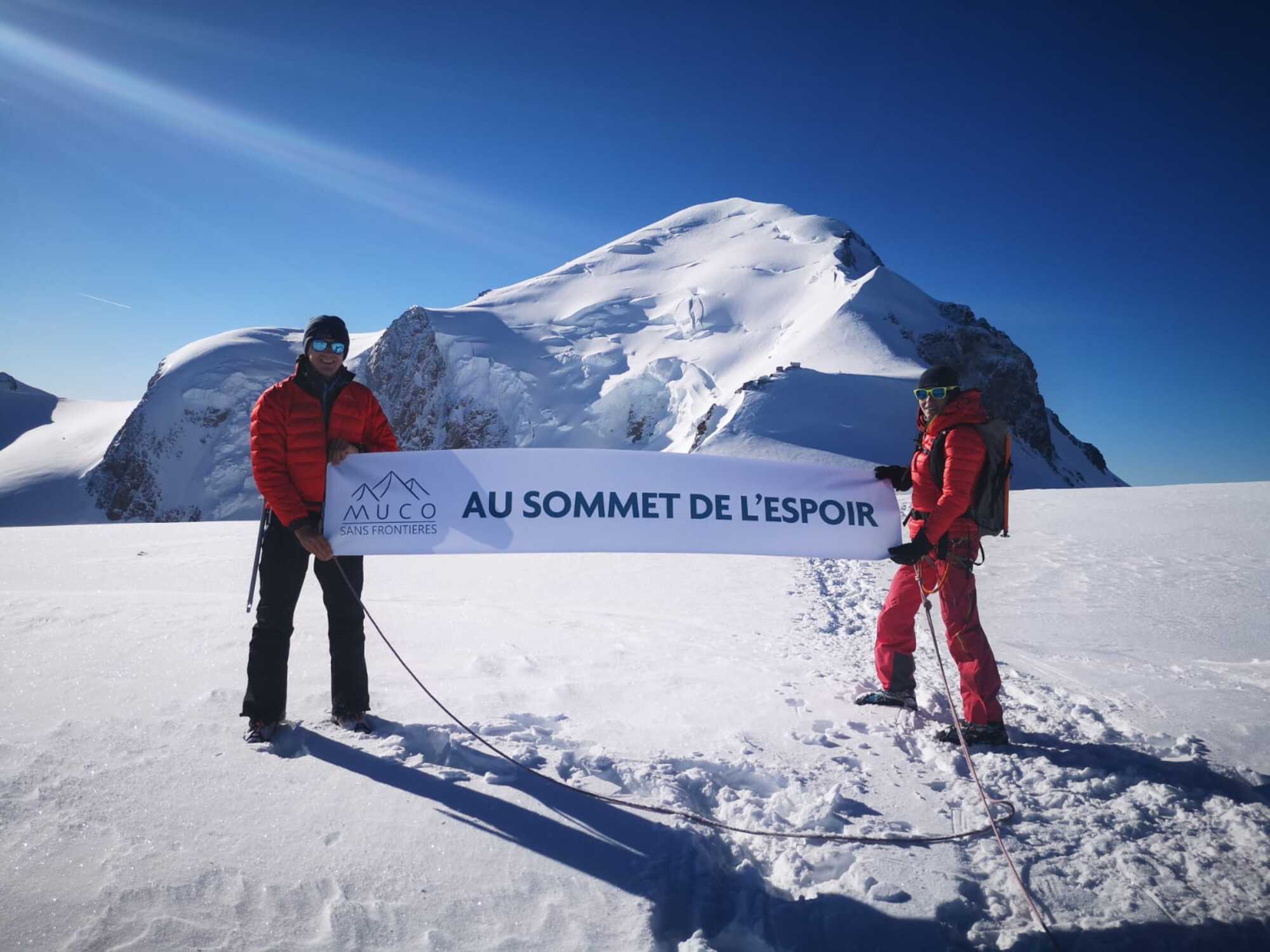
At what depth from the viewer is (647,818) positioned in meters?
2.46

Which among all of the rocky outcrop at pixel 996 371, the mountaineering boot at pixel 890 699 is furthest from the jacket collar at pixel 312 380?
the rocky outcrop at pixel 996 371

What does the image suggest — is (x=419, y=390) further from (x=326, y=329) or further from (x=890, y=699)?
(x=890, y=699)

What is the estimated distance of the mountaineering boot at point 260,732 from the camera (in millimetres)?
2875

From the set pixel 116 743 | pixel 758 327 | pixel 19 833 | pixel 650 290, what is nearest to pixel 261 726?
pixel 116 743

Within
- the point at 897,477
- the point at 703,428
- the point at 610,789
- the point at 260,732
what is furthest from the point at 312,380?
the point at 703,428

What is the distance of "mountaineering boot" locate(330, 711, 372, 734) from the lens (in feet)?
10.0

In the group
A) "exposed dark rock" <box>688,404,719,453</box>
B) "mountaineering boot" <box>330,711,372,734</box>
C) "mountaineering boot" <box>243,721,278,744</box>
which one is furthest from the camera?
"exposed dark rock" <box>688,404,719,453</box>

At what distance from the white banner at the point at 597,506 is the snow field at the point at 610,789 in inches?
37.2

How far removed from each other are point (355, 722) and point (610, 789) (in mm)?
1383

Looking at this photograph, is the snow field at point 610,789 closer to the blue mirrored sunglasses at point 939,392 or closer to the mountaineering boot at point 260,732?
the mountaineering boot at point 260,732

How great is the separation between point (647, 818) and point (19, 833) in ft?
7.34

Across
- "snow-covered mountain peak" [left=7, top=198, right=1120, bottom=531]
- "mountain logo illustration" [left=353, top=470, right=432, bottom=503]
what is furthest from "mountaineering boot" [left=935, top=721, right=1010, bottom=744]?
"snow-covered mountain peak" [left=7, top=198, right=1120, bottom=531]

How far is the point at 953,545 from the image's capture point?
127 inches

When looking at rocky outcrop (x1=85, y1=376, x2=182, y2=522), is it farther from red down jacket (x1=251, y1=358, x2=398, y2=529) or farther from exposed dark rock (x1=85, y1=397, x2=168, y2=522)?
red down jacket (x1=251, y1=358, x2=398, y2=529)
